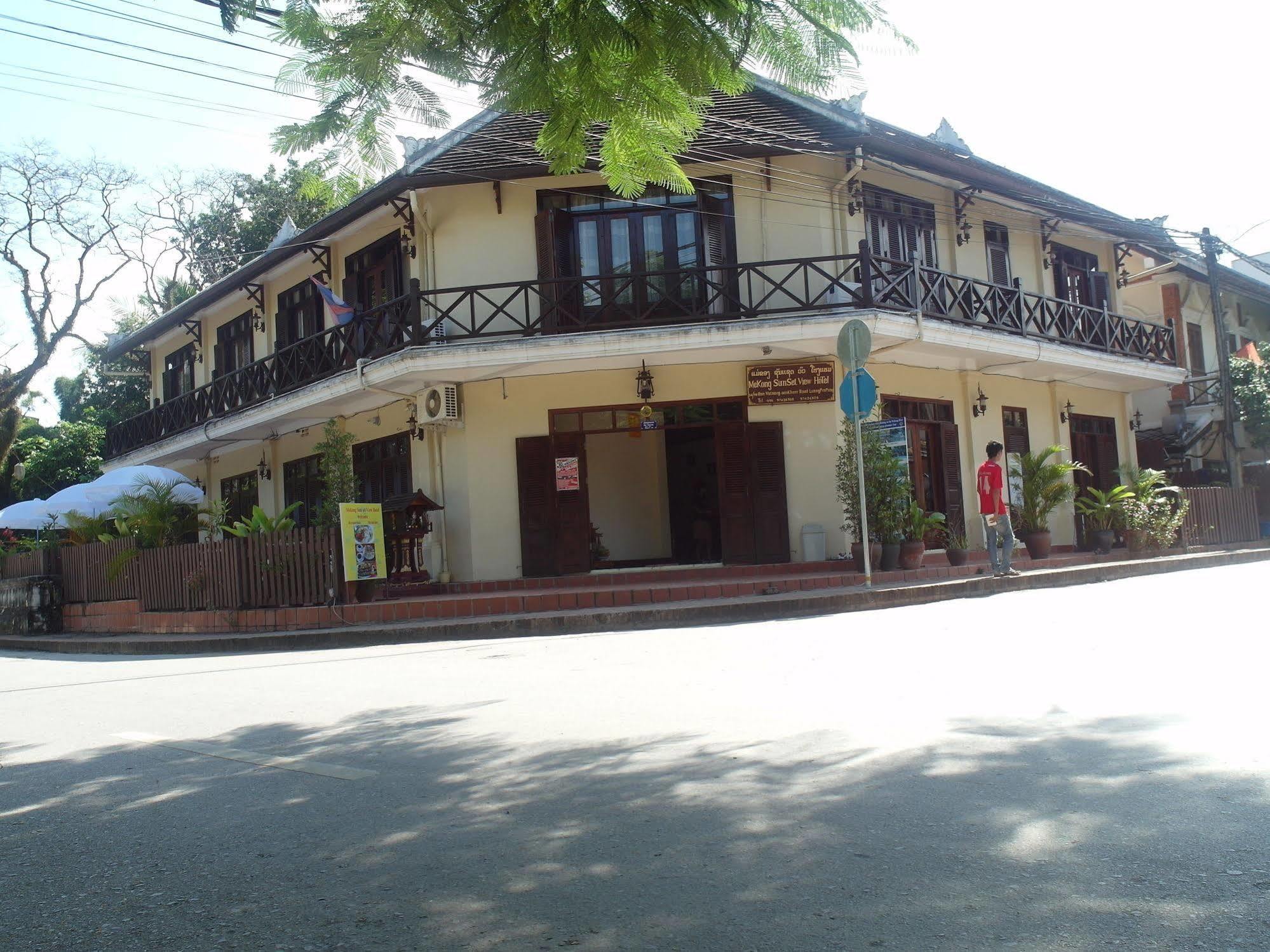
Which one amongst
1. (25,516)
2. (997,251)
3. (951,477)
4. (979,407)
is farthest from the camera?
(25,516)

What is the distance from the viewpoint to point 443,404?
1681 cm

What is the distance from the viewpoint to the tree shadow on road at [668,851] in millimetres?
3145

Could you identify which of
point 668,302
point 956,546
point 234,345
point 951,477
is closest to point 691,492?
point 951,477

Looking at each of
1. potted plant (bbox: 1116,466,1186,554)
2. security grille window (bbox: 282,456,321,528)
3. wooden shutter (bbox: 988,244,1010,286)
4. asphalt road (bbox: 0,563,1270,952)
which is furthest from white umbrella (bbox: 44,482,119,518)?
potted plant (bbox: 1116,466,1186,554)

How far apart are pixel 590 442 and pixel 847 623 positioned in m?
10.0

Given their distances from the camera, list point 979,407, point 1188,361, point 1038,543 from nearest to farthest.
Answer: point 1038,543 → point 979,407 → point 1188,361

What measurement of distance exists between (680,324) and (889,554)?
4.46 metres

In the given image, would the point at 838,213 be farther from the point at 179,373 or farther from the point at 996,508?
the point at 179,373

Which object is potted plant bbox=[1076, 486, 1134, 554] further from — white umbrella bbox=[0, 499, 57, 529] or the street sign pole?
white umbrella bbox=[0, 499, 57, 529]

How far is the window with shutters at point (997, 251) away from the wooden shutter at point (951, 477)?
10.1ft

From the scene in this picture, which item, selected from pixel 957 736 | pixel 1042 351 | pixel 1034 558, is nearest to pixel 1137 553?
pixel 1034 558

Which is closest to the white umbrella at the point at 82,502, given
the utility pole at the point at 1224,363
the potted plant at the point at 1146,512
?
the potted plant at the point at 1146,512

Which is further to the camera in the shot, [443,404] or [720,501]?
[443,404]

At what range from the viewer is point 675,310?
648 inches
